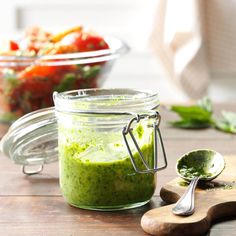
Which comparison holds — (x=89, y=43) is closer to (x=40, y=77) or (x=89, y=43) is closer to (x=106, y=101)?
(x=40, y=77)

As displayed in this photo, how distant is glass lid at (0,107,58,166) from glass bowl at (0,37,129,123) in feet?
1.35

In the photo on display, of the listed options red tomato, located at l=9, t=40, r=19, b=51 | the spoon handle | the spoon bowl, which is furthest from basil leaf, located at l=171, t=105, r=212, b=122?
the spoon handle

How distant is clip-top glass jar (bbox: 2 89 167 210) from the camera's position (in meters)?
0.89

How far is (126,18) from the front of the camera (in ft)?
8.45

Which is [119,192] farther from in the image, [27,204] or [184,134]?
[184,134]

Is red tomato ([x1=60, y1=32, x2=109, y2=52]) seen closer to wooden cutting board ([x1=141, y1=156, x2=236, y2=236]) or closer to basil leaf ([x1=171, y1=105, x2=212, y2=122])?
basil leaf ([x1=171, y1=105, x2=212, y2=122])

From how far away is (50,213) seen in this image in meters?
0.91

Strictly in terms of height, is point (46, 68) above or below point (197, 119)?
above

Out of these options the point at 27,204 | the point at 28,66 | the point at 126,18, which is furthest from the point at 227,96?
the point at 27,204

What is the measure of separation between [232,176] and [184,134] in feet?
1.47

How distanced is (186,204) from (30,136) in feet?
1.10

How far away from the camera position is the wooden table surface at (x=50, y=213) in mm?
830

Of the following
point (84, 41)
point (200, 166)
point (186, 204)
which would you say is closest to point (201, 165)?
point (200, 166)

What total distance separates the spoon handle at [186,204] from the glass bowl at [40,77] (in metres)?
0.67
